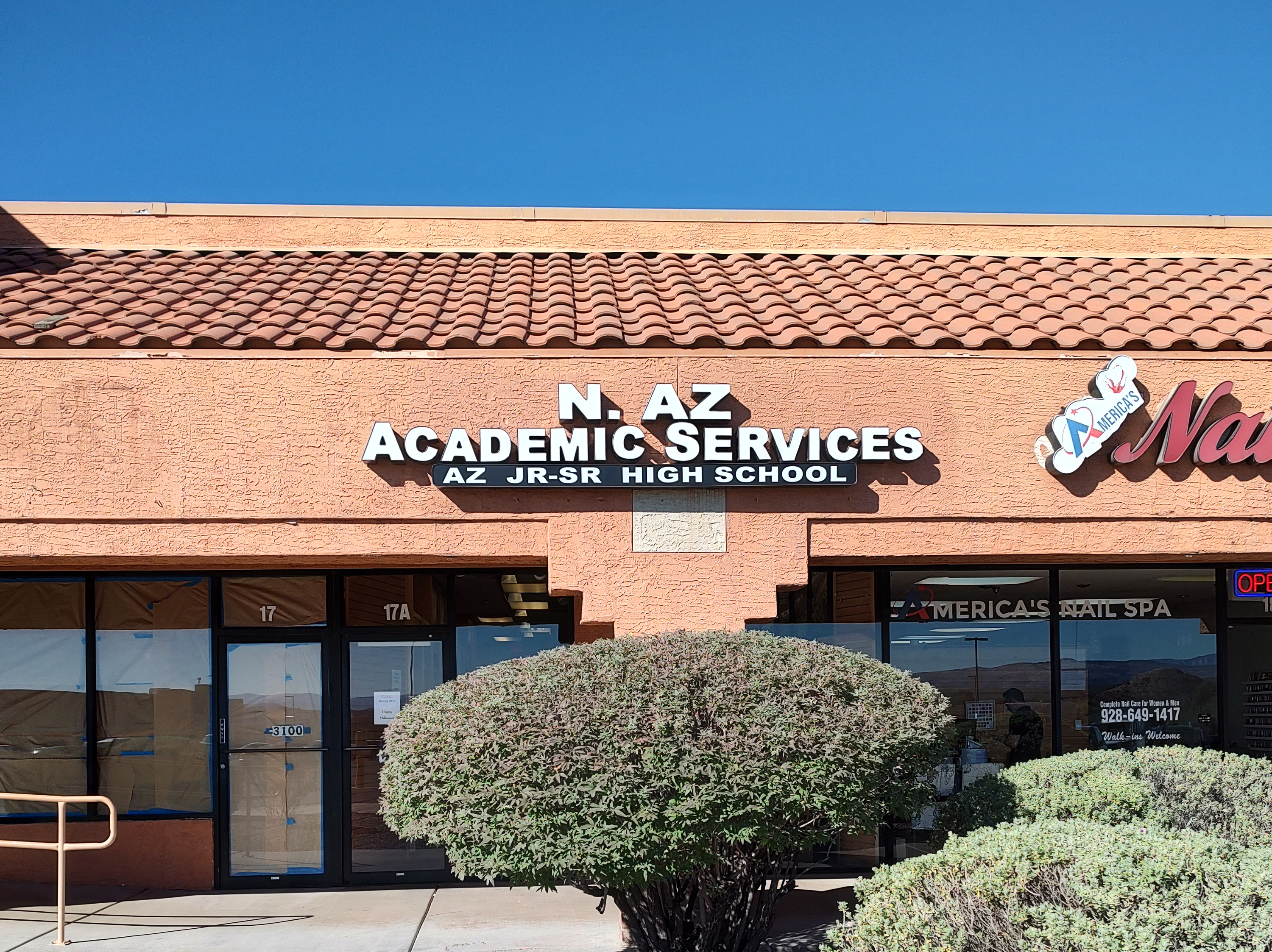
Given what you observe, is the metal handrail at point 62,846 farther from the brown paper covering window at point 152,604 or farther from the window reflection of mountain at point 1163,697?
the window reflection of mountain at point 1163,697

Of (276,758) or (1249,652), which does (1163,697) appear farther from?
(276,758)

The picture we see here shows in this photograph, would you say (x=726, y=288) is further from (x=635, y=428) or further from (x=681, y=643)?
(x=681, y=643)

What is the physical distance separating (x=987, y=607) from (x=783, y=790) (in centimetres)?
559

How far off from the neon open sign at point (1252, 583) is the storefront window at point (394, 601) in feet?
25.5

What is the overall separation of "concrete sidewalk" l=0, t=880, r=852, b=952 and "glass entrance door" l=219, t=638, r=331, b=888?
33 centimetres

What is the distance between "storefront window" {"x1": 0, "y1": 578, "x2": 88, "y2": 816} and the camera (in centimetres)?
1138

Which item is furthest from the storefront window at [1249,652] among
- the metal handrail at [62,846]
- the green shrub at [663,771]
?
the metal handrail at [62,846]

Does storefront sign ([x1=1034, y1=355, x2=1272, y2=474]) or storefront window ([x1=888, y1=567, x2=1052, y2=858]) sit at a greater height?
storefront sign ([x1=1034, y1=355, x2=1272, y2=474])

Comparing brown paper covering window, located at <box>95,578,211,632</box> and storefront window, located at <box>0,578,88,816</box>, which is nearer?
storefront window, located at <box>0,578,88,816</box>

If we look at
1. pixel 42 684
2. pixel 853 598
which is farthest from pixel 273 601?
pixel 853 598

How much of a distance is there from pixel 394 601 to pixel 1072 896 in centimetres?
745

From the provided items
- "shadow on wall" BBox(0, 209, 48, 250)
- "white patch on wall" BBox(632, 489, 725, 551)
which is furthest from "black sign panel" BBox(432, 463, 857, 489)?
"shadow on wall" BBox(0, 209, 48, 250)

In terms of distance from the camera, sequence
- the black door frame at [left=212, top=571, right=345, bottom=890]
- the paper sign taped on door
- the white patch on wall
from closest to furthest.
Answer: the white patch on wall, the black door frame at [left=212, top=571, right=345, bottom=890], the paper sign taped on door

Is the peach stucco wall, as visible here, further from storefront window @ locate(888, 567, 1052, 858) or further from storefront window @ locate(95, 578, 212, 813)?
storefront window @ locate(888, 567, 1052, 858)
